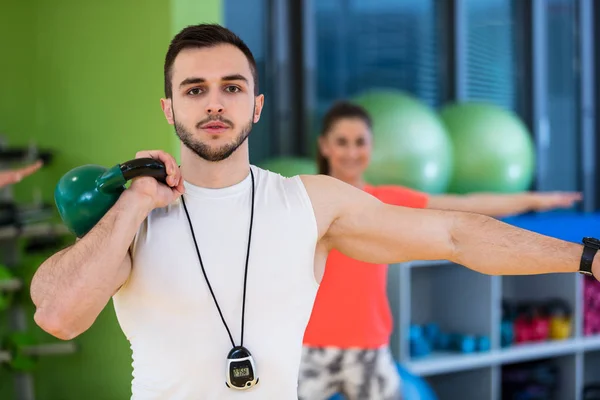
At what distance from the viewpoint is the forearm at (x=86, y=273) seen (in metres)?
1.53

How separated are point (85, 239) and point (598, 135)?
472 centimetres

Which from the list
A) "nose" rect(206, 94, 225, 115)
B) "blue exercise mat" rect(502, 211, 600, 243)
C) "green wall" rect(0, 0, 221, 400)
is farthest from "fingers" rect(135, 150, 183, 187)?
"blue exercise mat" rect(502, 211, 600, 243)

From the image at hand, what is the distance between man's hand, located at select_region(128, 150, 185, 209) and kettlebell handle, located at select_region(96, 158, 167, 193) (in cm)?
1

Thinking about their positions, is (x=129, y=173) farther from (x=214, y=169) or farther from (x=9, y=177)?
(x=9, y=177)

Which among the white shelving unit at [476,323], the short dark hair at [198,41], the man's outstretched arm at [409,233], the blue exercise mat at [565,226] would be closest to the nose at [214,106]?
the short dark hair at [198,41]

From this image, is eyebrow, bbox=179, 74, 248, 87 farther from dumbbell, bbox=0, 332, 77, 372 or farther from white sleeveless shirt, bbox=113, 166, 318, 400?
dumbbell, bbox=0, 332, 77, 372

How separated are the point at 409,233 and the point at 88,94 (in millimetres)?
2227

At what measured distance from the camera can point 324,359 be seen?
9.53 ft

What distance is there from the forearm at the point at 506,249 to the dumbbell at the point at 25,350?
8.10ft

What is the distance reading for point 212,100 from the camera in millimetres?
1593

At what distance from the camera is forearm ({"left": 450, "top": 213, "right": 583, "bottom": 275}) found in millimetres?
1695

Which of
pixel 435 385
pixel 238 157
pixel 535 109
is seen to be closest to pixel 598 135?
pixel 535 109

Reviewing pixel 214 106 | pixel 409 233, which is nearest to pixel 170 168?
pixel 214 106

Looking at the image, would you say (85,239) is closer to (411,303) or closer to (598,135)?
(411,303)
